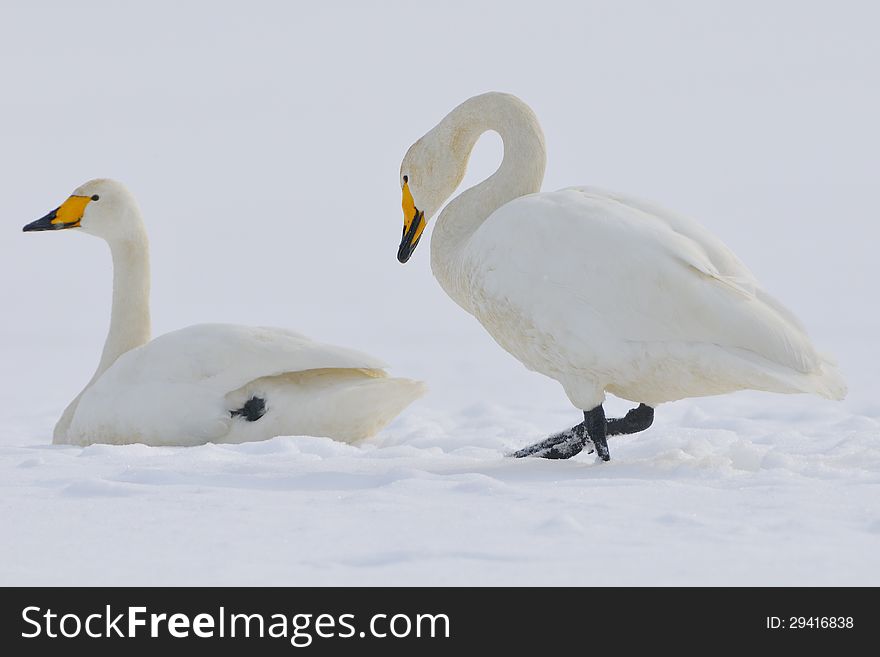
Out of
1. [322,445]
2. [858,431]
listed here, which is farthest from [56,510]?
[858,431]

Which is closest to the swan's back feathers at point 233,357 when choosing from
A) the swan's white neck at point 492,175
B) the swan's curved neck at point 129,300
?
the swan's white neck at point 492,175

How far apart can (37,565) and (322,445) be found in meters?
3.19

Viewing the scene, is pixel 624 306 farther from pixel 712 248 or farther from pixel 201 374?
pixel 201 374

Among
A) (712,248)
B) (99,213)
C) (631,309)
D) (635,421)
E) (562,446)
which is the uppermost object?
(99,213)

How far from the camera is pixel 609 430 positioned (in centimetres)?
700

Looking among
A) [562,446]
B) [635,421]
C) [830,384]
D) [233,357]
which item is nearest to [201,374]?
[233,357]

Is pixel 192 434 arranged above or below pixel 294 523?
above

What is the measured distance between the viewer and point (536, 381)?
16094mm

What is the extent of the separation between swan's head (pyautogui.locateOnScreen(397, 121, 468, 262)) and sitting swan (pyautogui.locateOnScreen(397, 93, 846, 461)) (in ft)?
2.75

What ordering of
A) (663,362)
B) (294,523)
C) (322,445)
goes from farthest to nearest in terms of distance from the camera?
(322,445)
(663,362)
(294,523)

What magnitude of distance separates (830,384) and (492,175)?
7.08 feet

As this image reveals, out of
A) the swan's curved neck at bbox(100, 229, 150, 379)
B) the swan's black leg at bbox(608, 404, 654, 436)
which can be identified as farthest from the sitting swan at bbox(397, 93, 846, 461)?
the swan's curved neck at bbox(100, 229, 150, 379)
